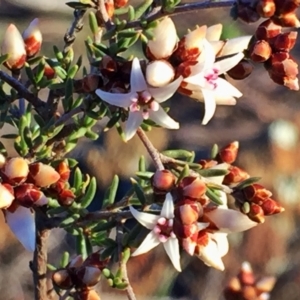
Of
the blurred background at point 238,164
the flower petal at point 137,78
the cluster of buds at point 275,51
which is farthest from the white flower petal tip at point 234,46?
the blurred background at point 238,164

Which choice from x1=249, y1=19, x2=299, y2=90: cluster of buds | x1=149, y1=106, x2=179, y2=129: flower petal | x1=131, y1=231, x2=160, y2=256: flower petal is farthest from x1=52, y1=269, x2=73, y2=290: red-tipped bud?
x1=249, y1=19, x2=299, y2=90: cluster of buds

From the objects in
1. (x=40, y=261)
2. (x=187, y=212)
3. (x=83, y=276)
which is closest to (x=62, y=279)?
(x=83, y=276)

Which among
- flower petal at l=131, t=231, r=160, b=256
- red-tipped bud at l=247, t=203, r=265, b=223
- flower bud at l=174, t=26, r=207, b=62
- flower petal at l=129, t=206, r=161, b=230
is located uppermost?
flower bud at l=174, t=26, r=207, b=62

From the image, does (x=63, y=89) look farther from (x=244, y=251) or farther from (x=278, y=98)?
(x=278, y=98)

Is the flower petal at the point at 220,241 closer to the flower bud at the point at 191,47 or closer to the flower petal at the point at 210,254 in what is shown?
the flower petal at the point at 210,254

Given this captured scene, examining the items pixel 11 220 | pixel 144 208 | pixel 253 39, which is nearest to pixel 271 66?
pixel 253 39

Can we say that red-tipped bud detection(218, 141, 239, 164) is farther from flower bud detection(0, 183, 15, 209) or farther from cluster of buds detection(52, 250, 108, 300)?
flower bud detection(0, 183, 15, 209)
